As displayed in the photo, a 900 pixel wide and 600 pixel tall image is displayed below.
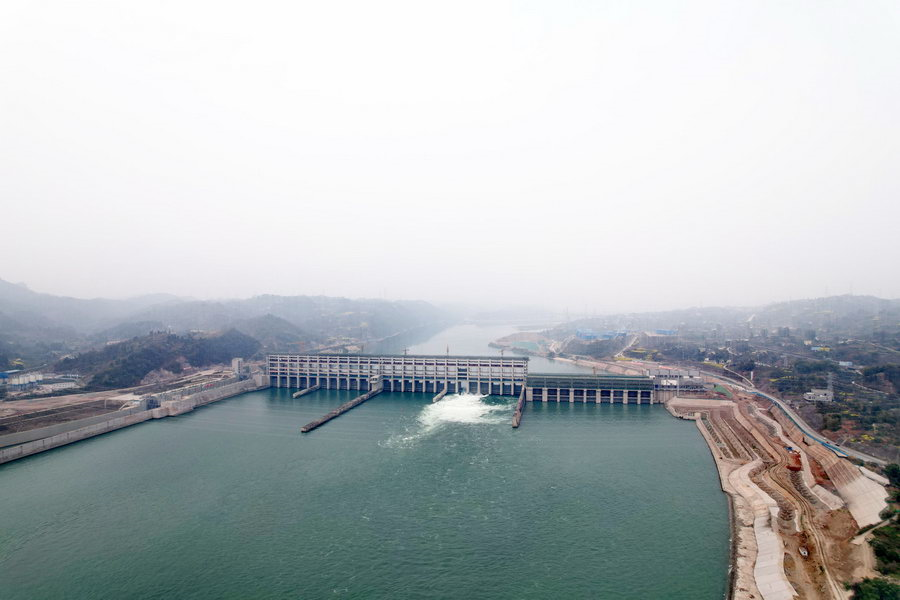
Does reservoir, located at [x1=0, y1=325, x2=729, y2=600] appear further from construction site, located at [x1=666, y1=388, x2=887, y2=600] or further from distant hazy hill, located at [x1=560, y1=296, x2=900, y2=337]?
distant hazy hill, located at [x1=560, y1=296, x2=900, y2=337]

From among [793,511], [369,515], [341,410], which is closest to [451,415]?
[341,410]

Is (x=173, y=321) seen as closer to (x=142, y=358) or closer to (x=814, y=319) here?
(x=142, y=358)

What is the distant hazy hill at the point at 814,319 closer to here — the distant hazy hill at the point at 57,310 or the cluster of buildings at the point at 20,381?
the cluster of buildings at the point at 20,381

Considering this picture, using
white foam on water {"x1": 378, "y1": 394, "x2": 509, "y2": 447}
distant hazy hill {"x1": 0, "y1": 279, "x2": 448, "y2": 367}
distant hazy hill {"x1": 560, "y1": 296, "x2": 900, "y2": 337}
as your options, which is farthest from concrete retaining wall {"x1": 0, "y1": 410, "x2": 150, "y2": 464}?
A: distant hazy hill {"x1": 560, "y1": 296, "x2": 900, "y2": 337}

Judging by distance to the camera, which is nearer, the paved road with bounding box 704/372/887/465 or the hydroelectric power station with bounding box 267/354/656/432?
the paved road with bounding box 704/372/887/465

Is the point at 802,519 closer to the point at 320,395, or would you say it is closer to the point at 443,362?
the point at 443,362

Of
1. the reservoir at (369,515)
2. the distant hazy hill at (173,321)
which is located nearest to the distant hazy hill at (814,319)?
the distant hazy hill at (173,321)
